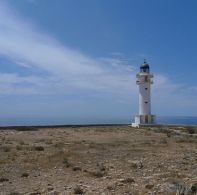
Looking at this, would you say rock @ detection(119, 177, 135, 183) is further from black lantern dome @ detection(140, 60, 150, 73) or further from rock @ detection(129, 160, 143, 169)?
black lantern dome @ detection(140, 60, 150, 73)

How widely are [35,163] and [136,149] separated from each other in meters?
9.12

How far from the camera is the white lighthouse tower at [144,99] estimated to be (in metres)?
58.1

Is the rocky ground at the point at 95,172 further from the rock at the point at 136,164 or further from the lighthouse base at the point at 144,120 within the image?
the lighthouse base at the point at 144,120

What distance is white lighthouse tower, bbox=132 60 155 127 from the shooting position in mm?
58125

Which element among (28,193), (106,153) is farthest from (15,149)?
(28,193)

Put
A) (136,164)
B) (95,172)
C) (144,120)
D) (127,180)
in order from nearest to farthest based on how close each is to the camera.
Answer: (127,180) → (95,172) → (136,164) → (144,120)

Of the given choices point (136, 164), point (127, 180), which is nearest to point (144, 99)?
point (136, 164)

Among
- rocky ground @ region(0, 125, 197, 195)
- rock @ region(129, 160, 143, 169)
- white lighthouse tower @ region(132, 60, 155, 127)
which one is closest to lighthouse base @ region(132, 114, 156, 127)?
white lighthouse tower @ region(132, 60, 155, 127)

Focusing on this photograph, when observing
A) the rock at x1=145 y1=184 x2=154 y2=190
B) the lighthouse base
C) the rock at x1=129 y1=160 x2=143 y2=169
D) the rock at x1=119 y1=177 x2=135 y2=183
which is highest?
the lighthouse base

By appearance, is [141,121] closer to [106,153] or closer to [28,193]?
[106,153]

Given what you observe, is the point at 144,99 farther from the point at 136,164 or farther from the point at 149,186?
the point at 149,186

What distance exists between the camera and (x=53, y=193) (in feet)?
45.3

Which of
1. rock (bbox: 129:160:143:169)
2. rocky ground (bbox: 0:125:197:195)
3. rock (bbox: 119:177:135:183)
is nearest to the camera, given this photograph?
rocky ground (bbox: 0:125:197:195)

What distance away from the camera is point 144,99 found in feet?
193
